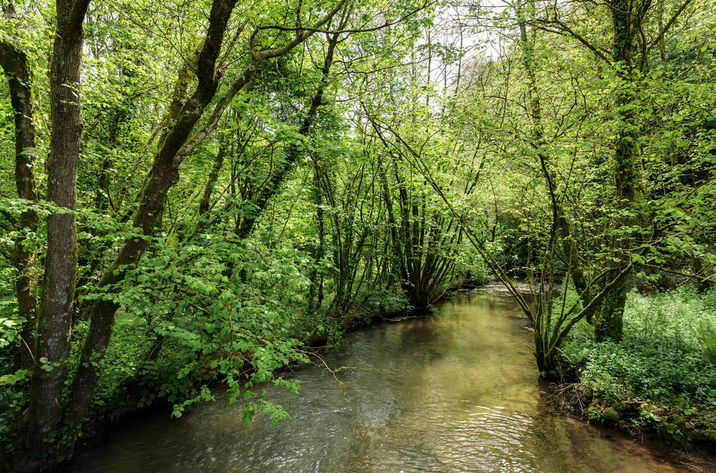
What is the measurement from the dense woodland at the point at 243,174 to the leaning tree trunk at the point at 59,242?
0.08ft

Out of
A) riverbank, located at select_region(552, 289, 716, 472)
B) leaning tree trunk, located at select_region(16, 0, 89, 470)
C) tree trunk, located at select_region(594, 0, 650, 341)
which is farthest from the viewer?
tree trunk, located at select_region(594, 0, 650, 341)

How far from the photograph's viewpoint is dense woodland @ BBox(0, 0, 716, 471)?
3.68 m

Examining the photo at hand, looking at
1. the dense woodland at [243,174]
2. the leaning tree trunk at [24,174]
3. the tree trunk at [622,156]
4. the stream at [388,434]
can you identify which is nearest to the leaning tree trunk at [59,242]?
the dense woodland at [243,174]

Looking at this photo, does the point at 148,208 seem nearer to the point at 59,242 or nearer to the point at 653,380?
the point at 59,242

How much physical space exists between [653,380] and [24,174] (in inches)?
415

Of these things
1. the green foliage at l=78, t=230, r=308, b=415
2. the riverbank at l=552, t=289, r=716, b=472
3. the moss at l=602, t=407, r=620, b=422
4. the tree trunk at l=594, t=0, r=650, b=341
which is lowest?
the moss at l=602, t=407, r=620, b=422

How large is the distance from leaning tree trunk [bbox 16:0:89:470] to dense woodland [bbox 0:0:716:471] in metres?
0.02

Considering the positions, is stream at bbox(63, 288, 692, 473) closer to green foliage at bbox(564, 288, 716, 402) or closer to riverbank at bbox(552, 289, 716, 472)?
riverbank at bbox(552, 289, 716, 472)

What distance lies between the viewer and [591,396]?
576 cm

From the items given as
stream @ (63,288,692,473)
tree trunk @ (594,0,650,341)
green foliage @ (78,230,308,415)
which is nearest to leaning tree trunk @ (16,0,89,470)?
green foliage @ (78,230,308,415)

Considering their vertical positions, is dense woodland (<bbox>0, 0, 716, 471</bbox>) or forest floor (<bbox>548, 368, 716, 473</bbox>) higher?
dense woodland (<bbox>0, 0, 716, 471</bbox>)

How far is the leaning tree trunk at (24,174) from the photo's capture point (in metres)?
3.92

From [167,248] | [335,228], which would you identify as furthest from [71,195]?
[335,228]

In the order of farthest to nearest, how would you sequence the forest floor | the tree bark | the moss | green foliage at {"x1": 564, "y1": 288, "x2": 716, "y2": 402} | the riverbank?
the moss
green foliage at {"x1": 564, "y1": 288, "x2": 716, "y2": 402}
the riverbank
the forest floor
the tree bark
